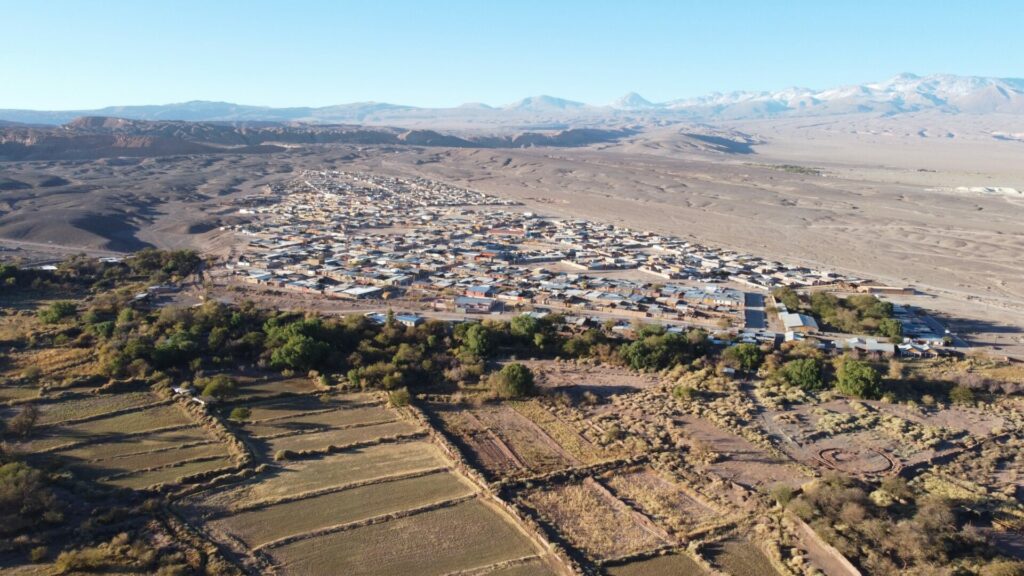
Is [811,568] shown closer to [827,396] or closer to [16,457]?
[827,396]

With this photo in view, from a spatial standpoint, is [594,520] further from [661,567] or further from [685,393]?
[685,393]

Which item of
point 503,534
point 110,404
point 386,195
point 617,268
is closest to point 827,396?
point 503,534

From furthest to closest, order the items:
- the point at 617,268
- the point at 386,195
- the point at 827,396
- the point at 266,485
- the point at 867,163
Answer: the point at 867,163, the point at 386,195, the point at 617,268, the point at 827,396, the point at 266,485

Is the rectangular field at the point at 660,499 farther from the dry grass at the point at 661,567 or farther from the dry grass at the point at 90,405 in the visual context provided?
the dry grass at the point at 90,405

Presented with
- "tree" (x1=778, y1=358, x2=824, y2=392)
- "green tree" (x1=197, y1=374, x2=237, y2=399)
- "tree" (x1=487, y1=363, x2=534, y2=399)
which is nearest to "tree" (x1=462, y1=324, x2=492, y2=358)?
"tree" (x1=487, y1=363, x2=534, y2=399)

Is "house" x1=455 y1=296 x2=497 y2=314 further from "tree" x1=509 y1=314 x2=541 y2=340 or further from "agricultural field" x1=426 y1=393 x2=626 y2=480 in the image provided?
"agricultural field" x1=426 y1=393 x2=626 y2=480

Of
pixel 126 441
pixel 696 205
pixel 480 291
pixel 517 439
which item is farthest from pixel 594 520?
pixel 696 205

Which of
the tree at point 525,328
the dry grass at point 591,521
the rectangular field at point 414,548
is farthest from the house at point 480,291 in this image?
the rectangular field at point 414,548
